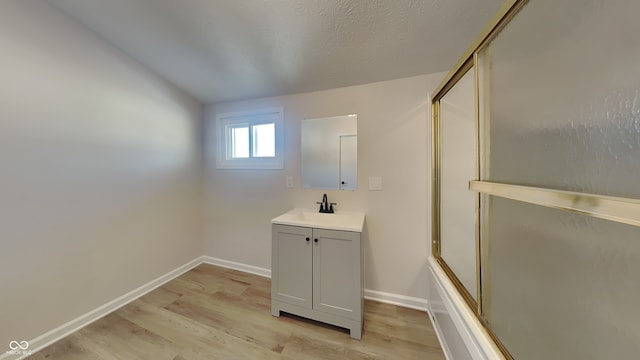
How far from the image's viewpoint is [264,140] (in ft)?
7.84

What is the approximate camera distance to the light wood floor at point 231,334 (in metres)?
1.34

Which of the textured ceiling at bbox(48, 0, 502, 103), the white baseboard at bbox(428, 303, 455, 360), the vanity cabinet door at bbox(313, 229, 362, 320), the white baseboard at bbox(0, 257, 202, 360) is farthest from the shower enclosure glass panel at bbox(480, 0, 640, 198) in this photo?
Result: the white baseboard at bbox(0, 257, 202, 360)

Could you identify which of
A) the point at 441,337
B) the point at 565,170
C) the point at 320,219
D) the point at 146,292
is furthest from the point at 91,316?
the point at 565,170

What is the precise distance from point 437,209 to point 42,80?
3082 mm

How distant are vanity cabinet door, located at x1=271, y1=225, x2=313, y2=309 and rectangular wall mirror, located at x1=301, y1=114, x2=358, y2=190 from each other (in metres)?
0.63

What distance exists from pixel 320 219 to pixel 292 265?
47 cm

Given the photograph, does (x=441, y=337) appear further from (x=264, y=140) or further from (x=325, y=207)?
(x=264, y=140)

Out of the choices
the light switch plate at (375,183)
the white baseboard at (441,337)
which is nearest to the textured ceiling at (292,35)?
the light switch plate at (375,183)

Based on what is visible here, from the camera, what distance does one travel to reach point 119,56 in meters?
1.80

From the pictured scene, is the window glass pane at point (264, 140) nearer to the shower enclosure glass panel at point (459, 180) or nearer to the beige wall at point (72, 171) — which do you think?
the beige wall at point (72, 171)

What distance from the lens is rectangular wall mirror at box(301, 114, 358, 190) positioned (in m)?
1.96

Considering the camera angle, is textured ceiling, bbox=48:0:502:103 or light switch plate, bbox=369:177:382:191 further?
light switch plate, bbox=369:177:382:191

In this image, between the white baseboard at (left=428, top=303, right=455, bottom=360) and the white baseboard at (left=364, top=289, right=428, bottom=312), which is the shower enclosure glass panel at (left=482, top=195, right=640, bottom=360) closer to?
the white baseboard at (left=428, top=303, right=455, bottom=360)

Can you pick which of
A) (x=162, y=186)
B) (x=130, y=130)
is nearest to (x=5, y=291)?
(x=162, y=186)
